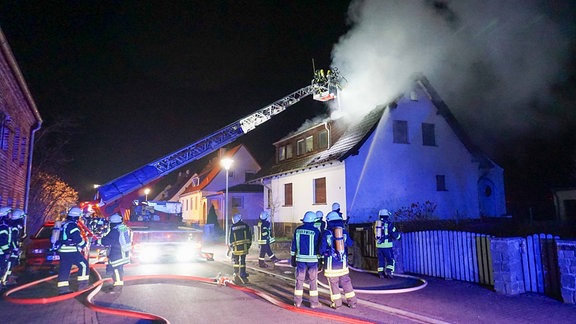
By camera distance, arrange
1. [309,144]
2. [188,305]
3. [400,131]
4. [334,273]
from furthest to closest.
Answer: [309,144]
[400,131]
[188,305]
[334,273]

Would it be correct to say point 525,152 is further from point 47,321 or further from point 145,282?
point 47,321

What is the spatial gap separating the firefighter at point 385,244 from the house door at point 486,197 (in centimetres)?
1320

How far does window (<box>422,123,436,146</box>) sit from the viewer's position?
60.7 feet

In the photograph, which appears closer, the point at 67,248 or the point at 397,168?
the point at 67,248

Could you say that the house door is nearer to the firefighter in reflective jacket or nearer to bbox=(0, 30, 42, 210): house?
the firefighter in reflective jacket

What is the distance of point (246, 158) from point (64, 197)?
14652 mm

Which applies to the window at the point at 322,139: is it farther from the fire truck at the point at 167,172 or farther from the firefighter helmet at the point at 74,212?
the firefighter helmet at the point at 74,212

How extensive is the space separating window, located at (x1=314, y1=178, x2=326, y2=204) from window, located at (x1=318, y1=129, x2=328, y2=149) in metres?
2.07

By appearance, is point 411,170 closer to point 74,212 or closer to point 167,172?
point 167,172

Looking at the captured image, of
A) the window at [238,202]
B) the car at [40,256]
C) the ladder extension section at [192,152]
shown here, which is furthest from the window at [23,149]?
the window at [238,202]

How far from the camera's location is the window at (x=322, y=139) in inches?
776

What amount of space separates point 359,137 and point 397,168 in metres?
2.35

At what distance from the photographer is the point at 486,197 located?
20.9 meters

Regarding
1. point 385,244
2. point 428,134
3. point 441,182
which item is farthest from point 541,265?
point 428,134
